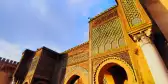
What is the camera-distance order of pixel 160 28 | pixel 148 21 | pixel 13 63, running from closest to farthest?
pixel 148 21
pixel 160 28
pixel 13 63

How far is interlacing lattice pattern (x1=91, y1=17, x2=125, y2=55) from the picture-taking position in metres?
7.00

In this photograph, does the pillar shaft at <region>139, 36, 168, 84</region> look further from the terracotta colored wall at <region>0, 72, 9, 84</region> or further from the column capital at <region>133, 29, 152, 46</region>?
the terracotta colored wall at <region>0, 72, 9, 84</region>

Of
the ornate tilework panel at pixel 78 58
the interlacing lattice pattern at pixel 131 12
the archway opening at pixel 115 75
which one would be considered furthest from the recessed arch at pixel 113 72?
the interlacing lattice pattern at pixel 131 12

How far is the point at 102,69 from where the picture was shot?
6.87 meters

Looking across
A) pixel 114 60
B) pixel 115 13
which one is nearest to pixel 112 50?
pixel 114 60

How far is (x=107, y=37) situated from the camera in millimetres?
Answer: 7566

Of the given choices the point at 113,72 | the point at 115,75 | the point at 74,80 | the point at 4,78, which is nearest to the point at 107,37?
the point at 113,72

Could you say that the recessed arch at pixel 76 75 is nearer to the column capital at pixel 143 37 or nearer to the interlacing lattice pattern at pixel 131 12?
the interlacing lattice pattern at pixel 131 12

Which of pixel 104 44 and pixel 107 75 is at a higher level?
pixel 104 44

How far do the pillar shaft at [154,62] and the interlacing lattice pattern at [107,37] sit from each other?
2.38 meters

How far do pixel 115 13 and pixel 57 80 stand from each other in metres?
5.59

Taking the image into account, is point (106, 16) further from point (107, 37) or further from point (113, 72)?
point (113, 72)

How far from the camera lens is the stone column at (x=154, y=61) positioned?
3.54 metres

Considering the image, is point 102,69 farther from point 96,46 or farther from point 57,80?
point 57,80
